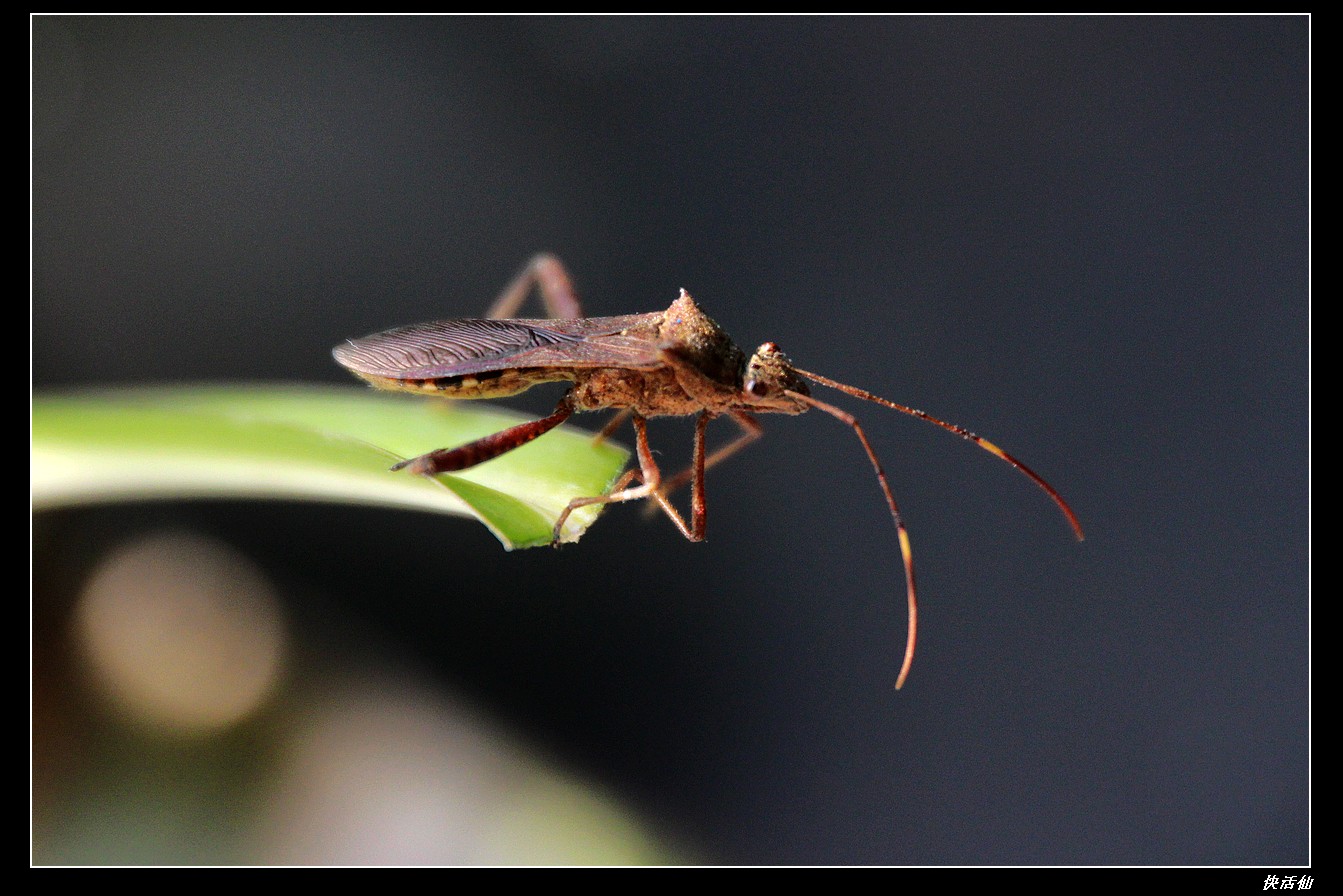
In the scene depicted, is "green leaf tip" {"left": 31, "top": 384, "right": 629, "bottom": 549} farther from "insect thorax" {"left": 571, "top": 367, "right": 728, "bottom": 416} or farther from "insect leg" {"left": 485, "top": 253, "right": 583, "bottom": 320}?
"insect leg" {"left": 485, "top": 253, "right": 583, "bottom": 320}

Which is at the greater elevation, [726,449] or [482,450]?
[482,450]

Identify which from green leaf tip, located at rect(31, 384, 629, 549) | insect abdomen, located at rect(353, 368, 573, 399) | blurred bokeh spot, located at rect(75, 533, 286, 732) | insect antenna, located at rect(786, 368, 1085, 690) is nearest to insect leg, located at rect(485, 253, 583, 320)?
insect abdomen, located at rect(353, 368, 573, 399)

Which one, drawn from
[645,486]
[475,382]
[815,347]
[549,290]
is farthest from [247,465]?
[815,347]

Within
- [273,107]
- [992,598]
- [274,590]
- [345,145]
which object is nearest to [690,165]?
[345,145]

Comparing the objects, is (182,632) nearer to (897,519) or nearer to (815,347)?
(897,519)

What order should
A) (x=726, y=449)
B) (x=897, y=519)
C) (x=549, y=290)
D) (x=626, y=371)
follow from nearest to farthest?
1. (x=897, y=519)
2. (x=626, y=371)
3. (x=726, y=449)
4. (x=549, y=290)

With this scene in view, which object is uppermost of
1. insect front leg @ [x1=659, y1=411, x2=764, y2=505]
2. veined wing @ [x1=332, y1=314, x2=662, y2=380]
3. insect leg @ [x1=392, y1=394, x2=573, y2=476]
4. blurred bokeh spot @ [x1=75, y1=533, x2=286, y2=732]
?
veined wing @ [x1=332, y1=314, x2=662, y2=380]
